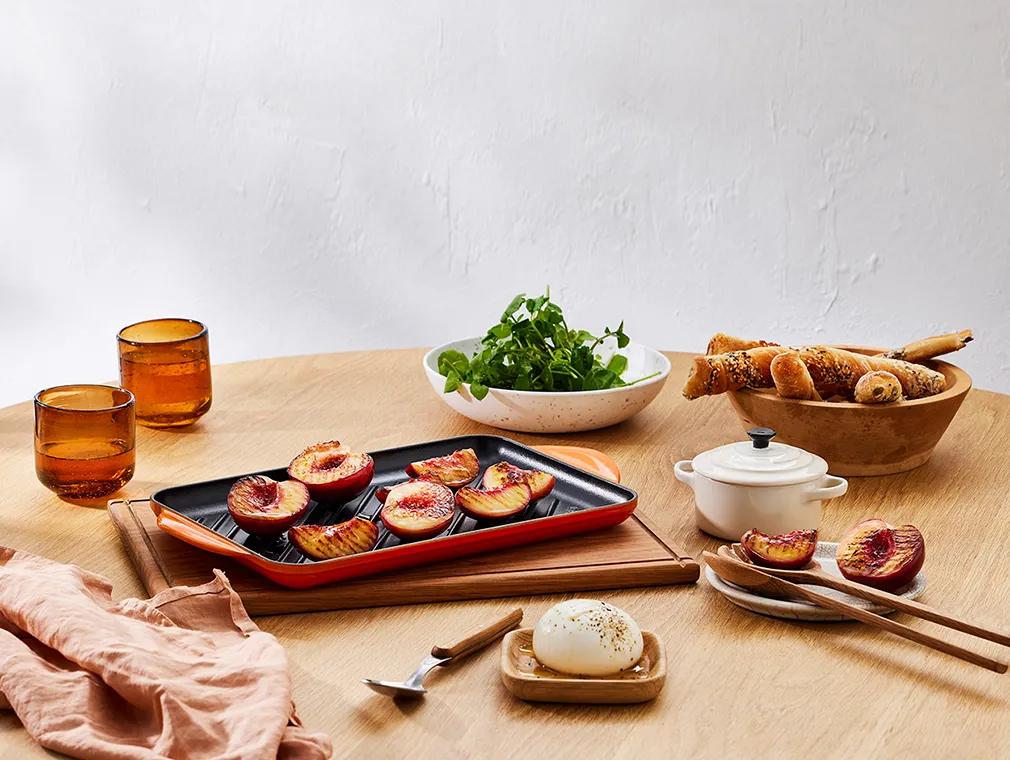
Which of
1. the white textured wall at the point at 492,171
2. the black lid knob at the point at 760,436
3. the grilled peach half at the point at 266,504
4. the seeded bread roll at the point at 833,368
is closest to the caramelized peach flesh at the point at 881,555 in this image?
the black lid knob at the point at 760,436

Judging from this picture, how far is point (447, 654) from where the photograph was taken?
1.14 metres

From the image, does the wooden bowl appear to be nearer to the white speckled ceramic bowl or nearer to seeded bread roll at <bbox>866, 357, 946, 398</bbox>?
seeded bread roll at <bbox>866, 357, 946, 398</bbox>

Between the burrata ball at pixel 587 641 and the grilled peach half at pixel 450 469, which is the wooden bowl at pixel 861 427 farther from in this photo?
the burrata ball at pixel 587 641

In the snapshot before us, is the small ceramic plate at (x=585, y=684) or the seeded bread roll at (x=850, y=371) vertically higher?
Answer: the seeded bread roll at (x=850, y=371)

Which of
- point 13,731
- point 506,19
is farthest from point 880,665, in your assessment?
point 506,19

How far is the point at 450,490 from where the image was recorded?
1461 mm

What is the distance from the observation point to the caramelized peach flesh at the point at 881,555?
1.26 meters

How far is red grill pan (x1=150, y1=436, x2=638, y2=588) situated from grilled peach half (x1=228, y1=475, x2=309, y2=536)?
0.02 meters

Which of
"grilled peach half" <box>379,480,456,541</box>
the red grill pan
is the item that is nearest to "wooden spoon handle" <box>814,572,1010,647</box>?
the red grill pan

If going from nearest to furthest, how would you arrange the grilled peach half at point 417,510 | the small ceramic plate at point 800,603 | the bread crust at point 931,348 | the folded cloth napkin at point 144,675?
the folded cloth napkin at point 144,675 → the small ceramic plate at point 800,603 → the grilled peach half at point 417,510 → the bread crust at point 931,348

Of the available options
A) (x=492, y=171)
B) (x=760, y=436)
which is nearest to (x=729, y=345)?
(x=760, y=436)

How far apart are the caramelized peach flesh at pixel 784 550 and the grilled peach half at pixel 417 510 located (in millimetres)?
338

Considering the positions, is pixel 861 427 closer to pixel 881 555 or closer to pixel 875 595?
pixel 881 555

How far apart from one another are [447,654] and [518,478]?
1.20 feet
